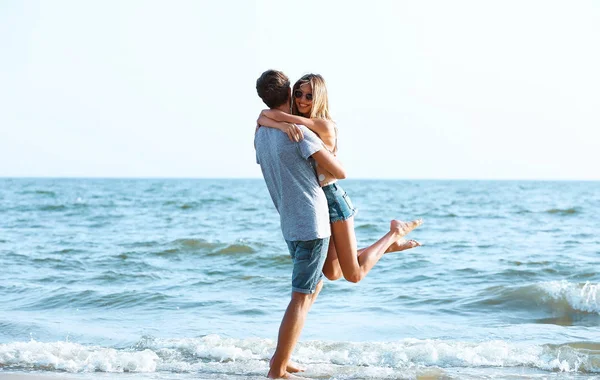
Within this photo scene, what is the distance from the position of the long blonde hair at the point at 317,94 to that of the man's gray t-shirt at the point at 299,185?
0.19 metres

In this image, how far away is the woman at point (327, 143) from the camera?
4.32m

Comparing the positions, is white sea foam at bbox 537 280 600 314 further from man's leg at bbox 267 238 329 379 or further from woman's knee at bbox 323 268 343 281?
man's leg at bbox 267 238 329 379

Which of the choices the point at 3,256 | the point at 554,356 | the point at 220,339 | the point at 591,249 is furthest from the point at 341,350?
the point at 591,249

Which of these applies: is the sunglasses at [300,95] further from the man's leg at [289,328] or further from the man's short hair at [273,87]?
the man's leg at [289,328]

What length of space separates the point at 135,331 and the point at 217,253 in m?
6.16

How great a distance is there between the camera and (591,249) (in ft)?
44.0

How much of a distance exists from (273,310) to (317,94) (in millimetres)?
3946

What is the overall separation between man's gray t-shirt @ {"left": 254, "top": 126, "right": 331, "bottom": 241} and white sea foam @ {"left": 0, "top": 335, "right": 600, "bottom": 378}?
128 centimetres

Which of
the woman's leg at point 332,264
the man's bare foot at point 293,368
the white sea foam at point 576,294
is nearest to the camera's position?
the woman's leg at point 332,264

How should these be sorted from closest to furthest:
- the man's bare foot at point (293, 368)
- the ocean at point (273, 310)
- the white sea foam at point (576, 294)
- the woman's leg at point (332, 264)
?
the woman's leg at point (332, 264)
the man's bare foot at point (293, 368)
the ocean at point (273, 310)
the white sea foam at point (576, 294)

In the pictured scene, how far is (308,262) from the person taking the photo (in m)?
4.39

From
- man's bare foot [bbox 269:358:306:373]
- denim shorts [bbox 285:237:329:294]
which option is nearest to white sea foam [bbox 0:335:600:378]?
man's bare foot [bbox 269:358:306:373]

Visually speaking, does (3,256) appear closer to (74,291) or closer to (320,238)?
(74,291)

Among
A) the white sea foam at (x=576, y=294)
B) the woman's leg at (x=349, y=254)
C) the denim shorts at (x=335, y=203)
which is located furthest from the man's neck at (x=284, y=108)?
the white sea foam at (x=576, y=294)
